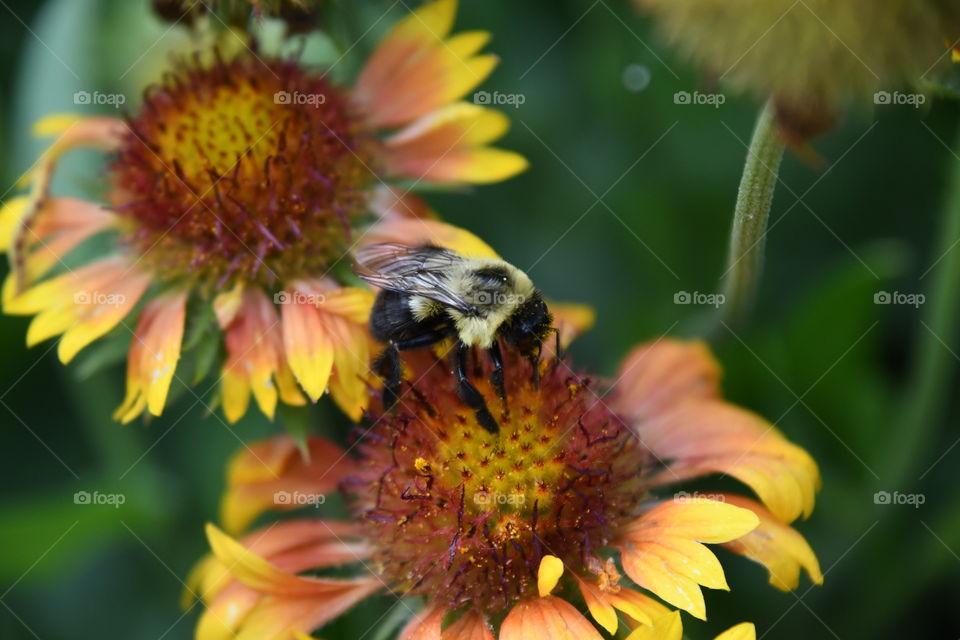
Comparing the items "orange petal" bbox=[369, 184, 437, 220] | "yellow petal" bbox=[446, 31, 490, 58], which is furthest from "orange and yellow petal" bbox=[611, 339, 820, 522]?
"yellow petal" bbox=[446, 31, 490, 58]

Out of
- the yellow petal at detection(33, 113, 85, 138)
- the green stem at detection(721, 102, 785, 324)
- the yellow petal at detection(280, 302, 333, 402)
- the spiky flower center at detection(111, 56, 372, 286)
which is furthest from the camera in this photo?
the yellow petal at detection(33, 113, 85, 138)

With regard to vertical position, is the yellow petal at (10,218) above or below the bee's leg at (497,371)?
above

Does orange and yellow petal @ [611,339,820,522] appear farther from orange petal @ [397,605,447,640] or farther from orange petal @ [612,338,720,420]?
orange petal @ [397,605,447,640]

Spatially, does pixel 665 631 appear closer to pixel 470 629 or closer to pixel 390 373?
pixel 470 629

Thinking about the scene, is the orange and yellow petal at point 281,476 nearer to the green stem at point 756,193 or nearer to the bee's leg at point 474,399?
the bee's leg at point 474,399

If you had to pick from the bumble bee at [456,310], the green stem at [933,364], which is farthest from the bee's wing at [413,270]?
the green stem at [933,364]

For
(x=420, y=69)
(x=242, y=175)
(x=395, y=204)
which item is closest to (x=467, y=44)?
(x=420, y=69)

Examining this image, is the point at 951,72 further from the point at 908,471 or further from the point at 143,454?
the point at 143,454
